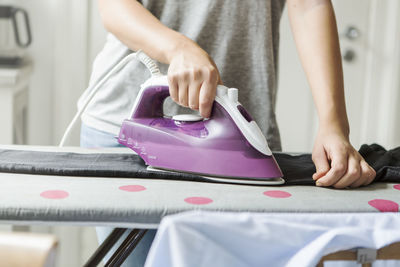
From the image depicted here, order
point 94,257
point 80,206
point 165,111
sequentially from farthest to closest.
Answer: point 165,111 < point 94,257 < point 80,206

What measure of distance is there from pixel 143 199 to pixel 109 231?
0.38m

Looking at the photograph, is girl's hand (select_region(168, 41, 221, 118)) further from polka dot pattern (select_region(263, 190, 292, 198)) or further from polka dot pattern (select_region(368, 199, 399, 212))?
polka dot pattern (select_region(368, 199, 399, 212))

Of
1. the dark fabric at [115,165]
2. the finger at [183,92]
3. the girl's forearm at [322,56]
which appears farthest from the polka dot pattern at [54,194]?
the girl's forearm at [322,56]

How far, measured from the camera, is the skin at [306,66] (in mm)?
825

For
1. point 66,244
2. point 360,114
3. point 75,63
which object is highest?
point 75,63

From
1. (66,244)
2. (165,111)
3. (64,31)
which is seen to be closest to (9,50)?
(64,31)

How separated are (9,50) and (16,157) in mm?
1260

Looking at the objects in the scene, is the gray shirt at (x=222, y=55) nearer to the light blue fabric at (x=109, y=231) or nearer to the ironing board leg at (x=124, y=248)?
the light blue fabric at (x=109, y=231)

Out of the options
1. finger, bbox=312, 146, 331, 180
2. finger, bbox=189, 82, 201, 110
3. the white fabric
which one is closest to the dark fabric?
finger, bbox=312, 146, 331, 180

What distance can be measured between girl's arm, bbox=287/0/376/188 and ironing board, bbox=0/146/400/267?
0.10 feet

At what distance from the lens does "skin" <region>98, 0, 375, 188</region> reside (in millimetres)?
825

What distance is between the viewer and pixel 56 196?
0.69 metres

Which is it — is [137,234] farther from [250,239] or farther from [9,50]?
[9,50]

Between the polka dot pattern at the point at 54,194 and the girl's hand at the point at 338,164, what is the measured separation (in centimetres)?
39
